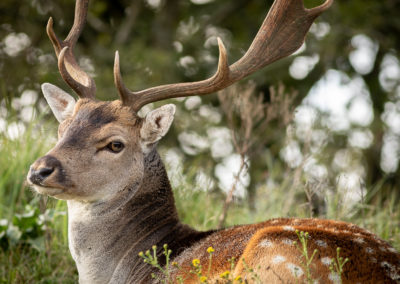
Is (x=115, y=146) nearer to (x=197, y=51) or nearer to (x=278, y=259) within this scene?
(x=278, y=259)

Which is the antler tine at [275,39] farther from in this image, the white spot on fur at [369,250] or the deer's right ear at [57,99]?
the white spot on fur at [369,250]

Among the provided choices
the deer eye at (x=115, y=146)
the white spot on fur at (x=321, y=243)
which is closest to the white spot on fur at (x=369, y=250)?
the white spot on fur at (x=321, y=243)

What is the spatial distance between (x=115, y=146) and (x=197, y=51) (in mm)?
8417

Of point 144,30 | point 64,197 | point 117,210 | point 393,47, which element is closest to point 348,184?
point 117,210

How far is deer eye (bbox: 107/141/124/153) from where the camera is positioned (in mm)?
4461

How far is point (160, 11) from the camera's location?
14.4m

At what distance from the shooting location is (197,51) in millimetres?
12664

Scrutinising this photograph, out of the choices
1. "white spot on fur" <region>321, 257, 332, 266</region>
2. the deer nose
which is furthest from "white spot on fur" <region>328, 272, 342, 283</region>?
the deer nose

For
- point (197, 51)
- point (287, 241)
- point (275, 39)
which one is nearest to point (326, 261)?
point (287, 241)

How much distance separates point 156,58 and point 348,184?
639 cm

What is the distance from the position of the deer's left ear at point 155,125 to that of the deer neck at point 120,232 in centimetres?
17

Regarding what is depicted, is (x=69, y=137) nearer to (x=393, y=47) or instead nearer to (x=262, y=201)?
(x=262, y=201)

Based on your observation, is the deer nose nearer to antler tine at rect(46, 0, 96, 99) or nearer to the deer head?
→ the deer head

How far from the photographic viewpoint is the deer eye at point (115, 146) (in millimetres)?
4461
